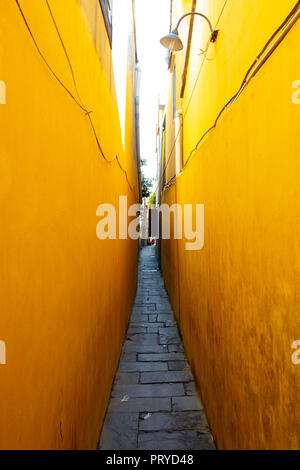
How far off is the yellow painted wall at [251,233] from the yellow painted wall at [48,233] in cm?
131

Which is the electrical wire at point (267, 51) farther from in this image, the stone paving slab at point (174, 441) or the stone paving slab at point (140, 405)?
→ the stone paving slab at point (140, 405)

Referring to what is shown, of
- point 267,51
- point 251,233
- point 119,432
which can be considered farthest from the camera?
point 119,432

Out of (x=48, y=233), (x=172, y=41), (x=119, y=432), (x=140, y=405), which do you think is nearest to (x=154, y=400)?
(x=140, y=405)

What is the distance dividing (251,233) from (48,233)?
1.36 meters

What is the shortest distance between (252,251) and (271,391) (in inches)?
34.8

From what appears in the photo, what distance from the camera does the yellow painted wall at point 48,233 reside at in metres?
1.29

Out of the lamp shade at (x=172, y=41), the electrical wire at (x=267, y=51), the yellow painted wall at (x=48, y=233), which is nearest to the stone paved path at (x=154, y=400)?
the yellow painted wall at (x=48, y=233)

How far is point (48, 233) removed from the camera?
1.77 meters

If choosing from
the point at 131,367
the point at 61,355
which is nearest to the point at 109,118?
the point at 61,355

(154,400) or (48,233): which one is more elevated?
(48,233)

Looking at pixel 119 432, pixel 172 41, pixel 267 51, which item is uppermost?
pixel 172 41

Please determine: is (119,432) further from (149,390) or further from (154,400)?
(149,390)

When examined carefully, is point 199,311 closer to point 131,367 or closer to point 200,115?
point 131,367

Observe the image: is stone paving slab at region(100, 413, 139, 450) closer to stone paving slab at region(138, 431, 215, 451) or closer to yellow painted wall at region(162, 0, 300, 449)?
stone paving slab at region(138, 431, 215, 451)
